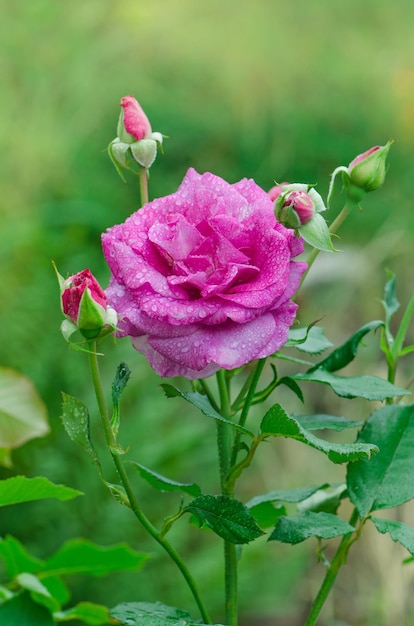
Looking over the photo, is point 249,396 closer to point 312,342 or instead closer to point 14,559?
point 312,342

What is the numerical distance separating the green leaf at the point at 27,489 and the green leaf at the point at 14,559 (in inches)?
2.8

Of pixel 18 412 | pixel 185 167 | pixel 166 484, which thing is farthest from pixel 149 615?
pixel 185 167

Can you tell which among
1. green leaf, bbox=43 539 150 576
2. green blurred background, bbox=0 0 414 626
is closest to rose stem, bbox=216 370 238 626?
green leaf, bbox=43 539 150 576

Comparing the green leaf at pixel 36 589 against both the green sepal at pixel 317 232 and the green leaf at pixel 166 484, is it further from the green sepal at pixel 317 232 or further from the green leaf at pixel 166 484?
the green sepal at pixel 317 232

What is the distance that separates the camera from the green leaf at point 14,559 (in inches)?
18.3

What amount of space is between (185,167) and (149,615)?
1.80m

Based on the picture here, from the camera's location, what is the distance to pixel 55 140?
163 centimetres

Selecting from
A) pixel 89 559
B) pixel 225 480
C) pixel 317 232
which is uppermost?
pixel 317 232

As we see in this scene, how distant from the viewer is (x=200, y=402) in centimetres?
34

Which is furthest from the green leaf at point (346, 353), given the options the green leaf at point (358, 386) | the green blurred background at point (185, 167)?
the green blurred background at point (185, 167)

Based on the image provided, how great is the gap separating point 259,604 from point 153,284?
1.25 metres

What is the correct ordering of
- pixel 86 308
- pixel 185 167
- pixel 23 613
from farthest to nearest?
pixel 185 167, pixel 23 613, pixel 86 308

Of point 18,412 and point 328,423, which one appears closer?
point 328,423

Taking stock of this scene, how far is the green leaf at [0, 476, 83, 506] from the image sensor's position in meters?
0.39
